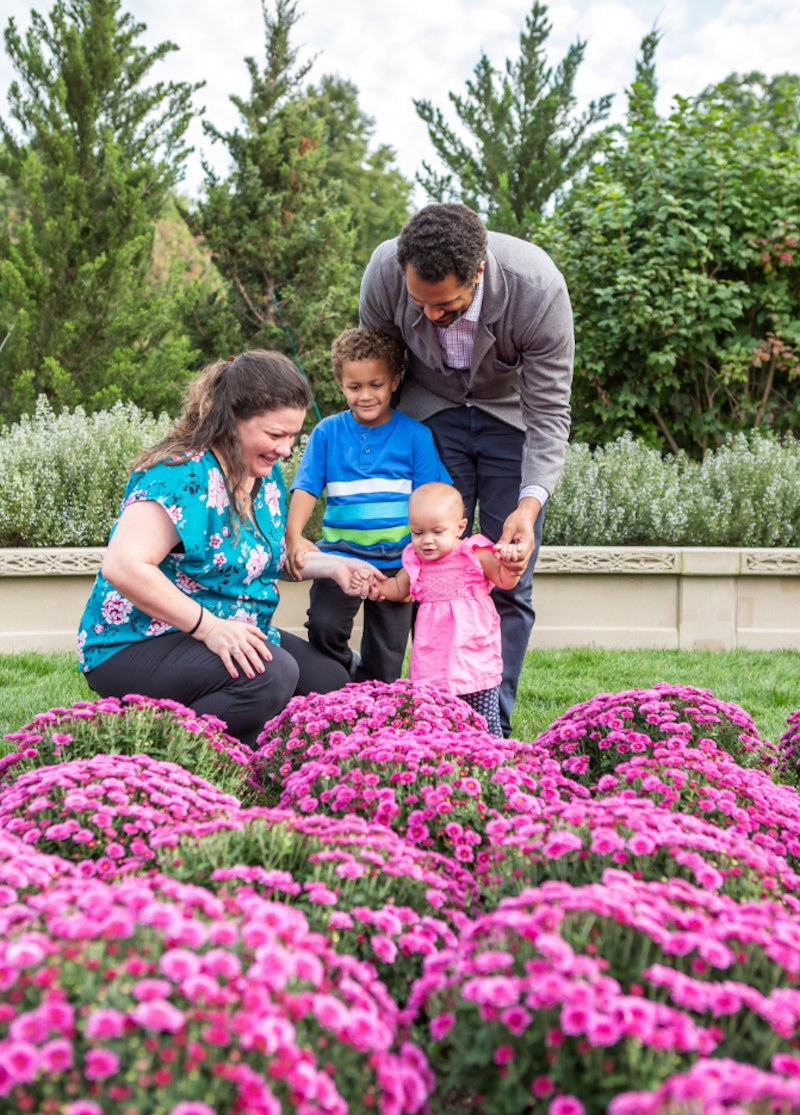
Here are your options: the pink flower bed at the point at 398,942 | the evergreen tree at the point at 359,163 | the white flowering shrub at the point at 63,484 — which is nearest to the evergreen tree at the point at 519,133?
the evergreen tree at the point at 359,163

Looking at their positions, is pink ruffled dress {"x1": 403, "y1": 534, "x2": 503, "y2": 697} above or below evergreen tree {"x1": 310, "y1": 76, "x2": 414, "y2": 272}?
below

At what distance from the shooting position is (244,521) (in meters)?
3.02

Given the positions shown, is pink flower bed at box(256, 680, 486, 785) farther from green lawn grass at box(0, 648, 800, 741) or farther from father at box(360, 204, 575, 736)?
green lawn grass at box(0, 648, 800, 741)

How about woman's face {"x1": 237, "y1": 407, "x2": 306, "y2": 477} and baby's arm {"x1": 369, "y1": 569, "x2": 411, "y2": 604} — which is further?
baby's arm {"x1": 369, "y1": 569, "x2": 411, "y2": 604}

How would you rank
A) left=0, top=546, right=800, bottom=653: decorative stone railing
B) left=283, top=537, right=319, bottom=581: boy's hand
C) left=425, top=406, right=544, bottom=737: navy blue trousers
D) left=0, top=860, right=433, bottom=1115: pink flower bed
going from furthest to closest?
1. left=0, top=546, right=800, bottom=653: decorative stone railing
2. left=425, top=406, right=544, bottom=737: navy blue trousers
3. left=283, top=537, right=319, bottom=581: boy's hand
4. left=0, top=860, right=433, bottom=1115: pink flower bed

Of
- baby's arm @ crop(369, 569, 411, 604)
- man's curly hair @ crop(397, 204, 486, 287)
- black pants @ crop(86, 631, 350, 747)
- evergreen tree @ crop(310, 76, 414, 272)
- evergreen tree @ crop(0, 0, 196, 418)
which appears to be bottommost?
black pants @ crop(86, 631, 350, 747)

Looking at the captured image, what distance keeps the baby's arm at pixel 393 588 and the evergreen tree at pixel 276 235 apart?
9.95 metres

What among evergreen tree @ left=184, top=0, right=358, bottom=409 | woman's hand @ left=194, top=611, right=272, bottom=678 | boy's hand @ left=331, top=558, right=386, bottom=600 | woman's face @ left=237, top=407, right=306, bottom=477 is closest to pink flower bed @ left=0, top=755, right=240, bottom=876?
woman's hand @ left=194, top=611, right=272, bottom=678

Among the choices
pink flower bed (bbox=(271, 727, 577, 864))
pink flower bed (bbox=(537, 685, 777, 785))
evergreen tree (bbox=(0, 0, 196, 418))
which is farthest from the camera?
evergreen tree (bbox=(0, 0, 196, 418))

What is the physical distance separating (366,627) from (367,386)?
987 millimetres

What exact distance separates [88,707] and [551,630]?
3.47 meters

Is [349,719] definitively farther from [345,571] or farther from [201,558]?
[345,571]

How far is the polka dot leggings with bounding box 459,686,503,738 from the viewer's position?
3389 mm

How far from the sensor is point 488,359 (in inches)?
134
